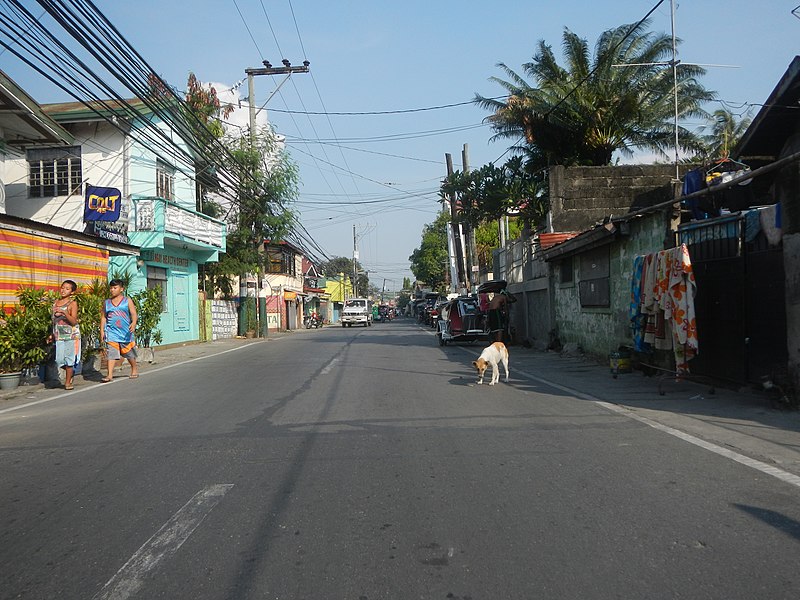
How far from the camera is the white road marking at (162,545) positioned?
3.45m

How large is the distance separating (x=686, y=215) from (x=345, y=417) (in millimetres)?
7428

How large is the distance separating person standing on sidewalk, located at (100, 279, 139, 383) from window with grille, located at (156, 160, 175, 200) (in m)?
12.0

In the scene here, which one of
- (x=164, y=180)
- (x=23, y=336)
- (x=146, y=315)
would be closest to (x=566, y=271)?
(x=146, y=315)

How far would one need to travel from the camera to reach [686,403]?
8945 mm

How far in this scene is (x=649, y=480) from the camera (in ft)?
17.2

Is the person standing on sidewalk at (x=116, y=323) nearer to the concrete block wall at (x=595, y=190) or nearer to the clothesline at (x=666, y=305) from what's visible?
the clothesline at (x=666, y=305)

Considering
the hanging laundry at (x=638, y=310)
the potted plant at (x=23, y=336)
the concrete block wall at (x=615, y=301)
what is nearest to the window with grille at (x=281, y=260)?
the concrete block wall at (x=615, y=301)

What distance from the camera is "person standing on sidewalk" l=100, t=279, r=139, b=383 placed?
40.2ft

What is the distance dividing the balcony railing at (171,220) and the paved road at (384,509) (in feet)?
46.5

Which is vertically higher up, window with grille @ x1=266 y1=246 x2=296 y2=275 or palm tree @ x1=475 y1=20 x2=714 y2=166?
palm tree @ x1=475 y1=20 x2=714 y2=166

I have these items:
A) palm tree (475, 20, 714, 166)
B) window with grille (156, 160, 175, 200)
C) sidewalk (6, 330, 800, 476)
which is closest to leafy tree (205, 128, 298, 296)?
window with grille (156, 160, 175, 200)

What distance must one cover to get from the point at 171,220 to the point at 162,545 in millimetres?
20004

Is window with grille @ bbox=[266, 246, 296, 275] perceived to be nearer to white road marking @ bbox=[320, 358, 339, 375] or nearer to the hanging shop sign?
the hanging shop sign

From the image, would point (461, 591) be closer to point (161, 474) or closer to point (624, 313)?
point (161, 474)
